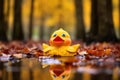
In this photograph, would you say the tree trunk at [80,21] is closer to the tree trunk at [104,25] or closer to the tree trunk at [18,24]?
the tree trunk at [18,24]

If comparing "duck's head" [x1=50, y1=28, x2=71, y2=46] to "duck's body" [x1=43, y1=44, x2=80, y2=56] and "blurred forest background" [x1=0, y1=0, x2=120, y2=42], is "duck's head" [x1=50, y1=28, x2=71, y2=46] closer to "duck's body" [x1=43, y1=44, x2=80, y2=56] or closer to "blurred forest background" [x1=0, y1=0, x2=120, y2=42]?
"duck's body" [x1=43, y1=44, x2=80, y2=56]

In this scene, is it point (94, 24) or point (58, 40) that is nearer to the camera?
point (58, 40)

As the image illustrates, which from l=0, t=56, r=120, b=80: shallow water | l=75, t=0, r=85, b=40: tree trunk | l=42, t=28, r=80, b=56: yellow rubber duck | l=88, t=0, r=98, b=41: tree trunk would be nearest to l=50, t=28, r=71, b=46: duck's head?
l=42, t=28, r=80, b=56: yellow rubber duck

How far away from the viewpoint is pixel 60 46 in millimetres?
8391

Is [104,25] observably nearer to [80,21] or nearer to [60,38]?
[80,21]

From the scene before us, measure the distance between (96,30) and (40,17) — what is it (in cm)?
2385

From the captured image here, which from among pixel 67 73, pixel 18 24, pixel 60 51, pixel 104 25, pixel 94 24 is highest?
pixel 18 24

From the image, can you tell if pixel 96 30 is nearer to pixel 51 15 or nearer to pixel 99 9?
pixel 99 9

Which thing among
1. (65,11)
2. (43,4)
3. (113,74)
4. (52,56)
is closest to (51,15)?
(65,11)

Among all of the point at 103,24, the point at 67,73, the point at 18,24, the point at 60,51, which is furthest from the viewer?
the point at 18,24

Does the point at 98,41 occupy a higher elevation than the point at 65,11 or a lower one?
lower

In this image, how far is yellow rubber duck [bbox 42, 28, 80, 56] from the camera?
821 cm

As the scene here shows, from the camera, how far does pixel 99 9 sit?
51.3 ft

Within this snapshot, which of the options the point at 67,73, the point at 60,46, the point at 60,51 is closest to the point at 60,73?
the point at 67,73
